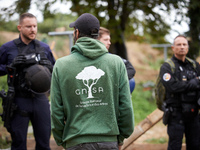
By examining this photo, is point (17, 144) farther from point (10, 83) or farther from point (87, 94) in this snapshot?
point (87, 94)

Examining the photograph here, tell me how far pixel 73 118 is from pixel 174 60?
8.17 feet

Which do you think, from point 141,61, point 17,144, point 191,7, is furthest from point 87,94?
point 141,61

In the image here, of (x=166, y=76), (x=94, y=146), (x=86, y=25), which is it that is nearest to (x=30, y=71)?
(x=86, y=25)

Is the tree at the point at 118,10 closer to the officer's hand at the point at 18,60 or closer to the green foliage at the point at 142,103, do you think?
the green foliage at the point at 142,103

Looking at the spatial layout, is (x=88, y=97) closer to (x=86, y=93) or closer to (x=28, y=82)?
(x=86, y=93)

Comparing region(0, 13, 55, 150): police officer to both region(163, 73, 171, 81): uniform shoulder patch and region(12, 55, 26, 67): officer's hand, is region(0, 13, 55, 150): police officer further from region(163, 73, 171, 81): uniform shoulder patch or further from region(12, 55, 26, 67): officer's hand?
region(163, 73, 171, 81): uniform shoulder patch

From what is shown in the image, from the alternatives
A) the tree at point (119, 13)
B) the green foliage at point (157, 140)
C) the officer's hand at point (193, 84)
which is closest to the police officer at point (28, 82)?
the officer's hand at point (193, 84)

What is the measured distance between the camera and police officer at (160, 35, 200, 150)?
4160 mm

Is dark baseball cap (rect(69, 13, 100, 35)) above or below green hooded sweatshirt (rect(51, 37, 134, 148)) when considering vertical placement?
above

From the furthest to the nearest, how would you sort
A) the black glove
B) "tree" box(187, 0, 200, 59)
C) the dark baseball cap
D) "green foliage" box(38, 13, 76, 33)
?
"green foliage" box(38, 13, 76, 33) < "tree" box(187, 0, 200, 59) < the black glove < the dark baseball cap

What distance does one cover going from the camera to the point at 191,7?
6.96 m

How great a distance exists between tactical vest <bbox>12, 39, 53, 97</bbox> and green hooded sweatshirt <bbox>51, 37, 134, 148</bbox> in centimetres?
150

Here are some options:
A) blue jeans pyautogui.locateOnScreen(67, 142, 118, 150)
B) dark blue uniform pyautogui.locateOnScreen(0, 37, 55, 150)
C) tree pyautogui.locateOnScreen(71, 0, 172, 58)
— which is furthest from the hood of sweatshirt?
tree pyautogui.locateOnScreen(71, 0, 172, 58)

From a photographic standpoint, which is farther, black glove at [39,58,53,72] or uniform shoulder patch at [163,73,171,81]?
uniform shoulder patch at [163,73,171,81]
